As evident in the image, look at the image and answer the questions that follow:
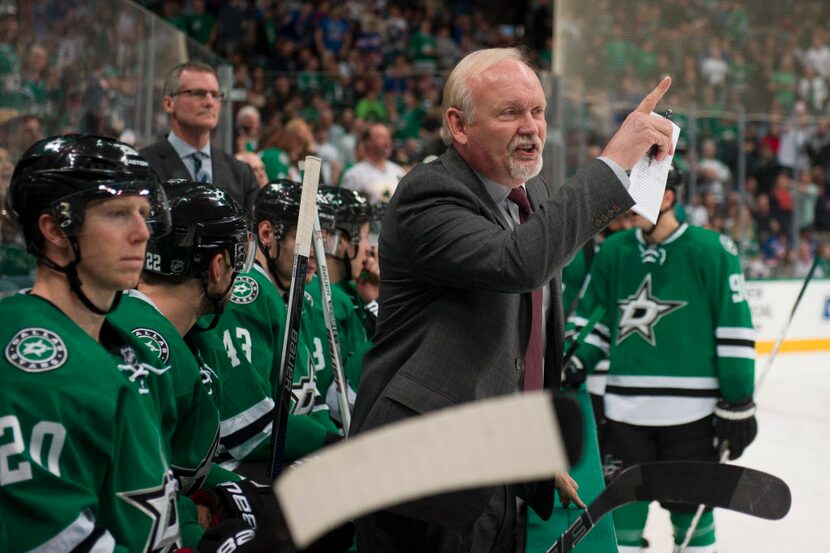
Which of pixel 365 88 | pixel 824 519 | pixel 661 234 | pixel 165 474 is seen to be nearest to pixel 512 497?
pixel 165 474

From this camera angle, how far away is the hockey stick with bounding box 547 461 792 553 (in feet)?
4.30

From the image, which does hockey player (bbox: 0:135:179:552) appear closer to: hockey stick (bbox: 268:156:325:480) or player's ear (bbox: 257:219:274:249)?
hockey stick (bbox: 268:156:325:480)

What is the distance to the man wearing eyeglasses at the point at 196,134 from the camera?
13.3 ft

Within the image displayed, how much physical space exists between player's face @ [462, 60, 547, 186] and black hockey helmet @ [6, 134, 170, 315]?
0.54m

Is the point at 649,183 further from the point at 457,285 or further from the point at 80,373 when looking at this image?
the point at 80,373

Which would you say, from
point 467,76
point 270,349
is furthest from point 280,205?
point 467,76

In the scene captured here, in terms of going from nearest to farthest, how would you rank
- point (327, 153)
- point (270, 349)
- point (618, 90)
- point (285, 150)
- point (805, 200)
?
point (270, 349)
point (285, 150)
point (327, 153)
point (618, 90)
point (805, 200)

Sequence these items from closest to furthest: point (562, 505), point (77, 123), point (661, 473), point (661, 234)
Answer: point (661, 473) < point (562, 505) < point (661, 234) < point (77, 123)

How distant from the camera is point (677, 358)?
3.52 m

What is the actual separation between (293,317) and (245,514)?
1.32 feet

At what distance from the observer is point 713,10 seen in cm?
1002

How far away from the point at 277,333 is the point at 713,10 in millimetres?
8577

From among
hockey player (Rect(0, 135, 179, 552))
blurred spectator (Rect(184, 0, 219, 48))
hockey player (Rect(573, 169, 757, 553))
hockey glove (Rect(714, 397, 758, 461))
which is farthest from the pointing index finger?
blurred spectator (Rect(184, 0, 219, 48))

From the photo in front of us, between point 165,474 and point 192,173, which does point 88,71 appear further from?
point 165,474
